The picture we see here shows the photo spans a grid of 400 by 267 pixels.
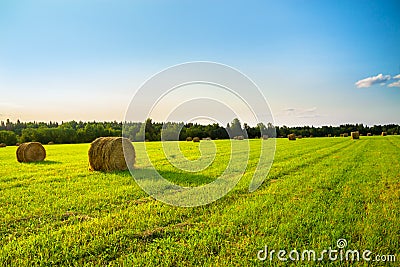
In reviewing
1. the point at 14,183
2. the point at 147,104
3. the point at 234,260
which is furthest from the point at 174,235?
the point at 14,183

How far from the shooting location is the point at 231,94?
791cm

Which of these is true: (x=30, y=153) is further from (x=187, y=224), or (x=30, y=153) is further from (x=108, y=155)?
(x=187, y=224)

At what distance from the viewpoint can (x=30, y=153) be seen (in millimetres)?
17844

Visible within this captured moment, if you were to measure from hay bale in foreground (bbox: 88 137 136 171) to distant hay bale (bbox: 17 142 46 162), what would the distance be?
715cm

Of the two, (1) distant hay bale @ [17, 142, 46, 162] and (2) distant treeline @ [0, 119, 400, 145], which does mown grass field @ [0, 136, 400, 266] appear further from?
(1) distant hay bale @ [17, 142, 46, 162]

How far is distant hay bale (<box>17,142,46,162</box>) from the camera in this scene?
17609mm

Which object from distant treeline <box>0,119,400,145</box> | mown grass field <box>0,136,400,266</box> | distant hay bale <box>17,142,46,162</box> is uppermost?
distant treeline <box>0,119,400,145</box>

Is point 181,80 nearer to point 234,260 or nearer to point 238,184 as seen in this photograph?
point 238,184

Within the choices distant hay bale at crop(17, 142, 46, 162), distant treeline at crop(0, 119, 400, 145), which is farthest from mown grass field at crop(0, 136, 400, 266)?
distant hay bale at crop(17, 142, 46, 162)

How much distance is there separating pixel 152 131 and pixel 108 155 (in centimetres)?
1467

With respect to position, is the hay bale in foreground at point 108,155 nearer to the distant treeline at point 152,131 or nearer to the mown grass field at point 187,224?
the distant treeline at point 152,131

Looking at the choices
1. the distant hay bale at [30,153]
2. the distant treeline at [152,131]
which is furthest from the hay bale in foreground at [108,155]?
the distant hay bale at [30,153]

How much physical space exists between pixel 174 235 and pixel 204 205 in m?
1.86

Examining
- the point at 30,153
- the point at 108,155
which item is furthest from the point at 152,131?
the point at 108,155
